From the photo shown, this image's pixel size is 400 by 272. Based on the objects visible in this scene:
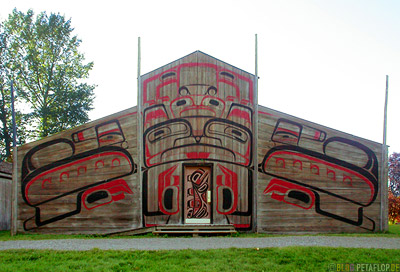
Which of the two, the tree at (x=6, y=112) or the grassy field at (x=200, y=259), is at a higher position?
the tree at (x=6, y=112)

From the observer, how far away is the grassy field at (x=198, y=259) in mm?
8859

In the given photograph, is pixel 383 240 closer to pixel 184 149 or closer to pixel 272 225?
pixel 272 225

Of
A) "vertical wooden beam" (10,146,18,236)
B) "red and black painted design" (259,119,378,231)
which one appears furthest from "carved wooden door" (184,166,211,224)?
"vertical wooden beam" (10,146,18,236)

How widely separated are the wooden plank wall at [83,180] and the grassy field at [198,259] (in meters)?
4.81

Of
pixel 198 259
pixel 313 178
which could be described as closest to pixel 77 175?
pixel 198 259

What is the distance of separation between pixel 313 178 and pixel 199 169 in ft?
14.7

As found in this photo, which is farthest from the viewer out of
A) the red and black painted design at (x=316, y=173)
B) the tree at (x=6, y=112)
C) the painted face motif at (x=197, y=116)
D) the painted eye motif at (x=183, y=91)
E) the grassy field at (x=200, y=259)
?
the tree at (x=6, y=112)

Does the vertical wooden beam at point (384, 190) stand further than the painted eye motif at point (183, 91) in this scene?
No

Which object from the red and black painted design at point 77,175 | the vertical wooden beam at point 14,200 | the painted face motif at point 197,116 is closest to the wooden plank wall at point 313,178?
the painted face motif at point 197,116

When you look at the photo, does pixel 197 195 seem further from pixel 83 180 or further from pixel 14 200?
pixel 14 200

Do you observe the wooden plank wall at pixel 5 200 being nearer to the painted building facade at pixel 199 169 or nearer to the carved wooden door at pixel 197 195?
the painted building facade at pixel 199 169

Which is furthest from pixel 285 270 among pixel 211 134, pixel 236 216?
pixel 211 134

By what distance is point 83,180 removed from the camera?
1541cm

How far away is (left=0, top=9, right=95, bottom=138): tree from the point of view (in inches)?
1182
